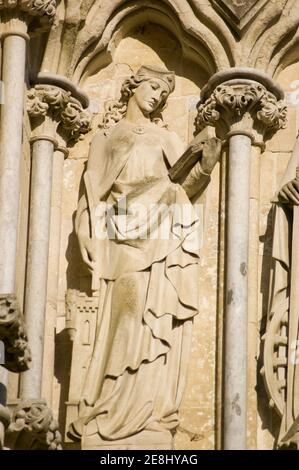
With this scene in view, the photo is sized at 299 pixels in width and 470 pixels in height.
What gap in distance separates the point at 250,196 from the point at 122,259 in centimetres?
101

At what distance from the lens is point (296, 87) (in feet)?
53.4

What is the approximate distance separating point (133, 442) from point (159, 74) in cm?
267

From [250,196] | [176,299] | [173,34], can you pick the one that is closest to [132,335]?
[176,299]

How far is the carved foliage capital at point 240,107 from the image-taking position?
52.0 feet

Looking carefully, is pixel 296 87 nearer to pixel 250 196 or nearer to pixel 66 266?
pixel 250 196

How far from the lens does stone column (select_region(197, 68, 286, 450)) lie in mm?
15172

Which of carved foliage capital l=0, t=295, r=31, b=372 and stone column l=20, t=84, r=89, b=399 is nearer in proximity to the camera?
carved foliage capital l=0, t=295, r=31, b=372

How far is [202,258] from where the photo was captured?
1572 cm

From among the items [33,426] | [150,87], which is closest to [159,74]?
[150,87]

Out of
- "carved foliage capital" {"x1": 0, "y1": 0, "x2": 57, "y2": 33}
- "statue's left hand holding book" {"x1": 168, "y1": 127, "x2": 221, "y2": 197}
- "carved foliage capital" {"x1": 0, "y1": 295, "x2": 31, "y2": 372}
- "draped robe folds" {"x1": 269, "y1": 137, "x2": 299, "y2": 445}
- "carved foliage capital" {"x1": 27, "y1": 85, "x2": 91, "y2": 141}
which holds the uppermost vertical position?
"carved foliage capital" {"x1": 0, "y1": 0, "x2": 57, "y2": 33}

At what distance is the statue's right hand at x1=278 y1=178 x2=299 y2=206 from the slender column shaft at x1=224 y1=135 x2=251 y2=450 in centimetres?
24

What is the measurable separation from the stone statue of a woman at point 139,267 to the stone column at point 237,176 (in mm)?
235

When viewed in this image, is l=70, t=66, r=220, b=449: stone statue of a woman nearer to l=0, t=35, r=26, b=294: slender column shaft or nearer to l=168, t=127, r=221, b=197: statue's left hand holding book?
l=168, t=127, r=221, b=197: statue's left hand holding book

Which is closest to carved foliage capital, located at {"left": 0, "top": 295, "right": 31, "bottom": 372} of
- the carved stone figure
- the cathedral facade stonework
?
the cathedral facade stonework
